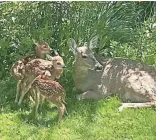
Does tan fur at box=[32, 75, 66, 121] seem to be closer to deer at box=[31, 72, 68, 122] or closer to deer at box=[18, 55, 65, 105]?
deer at box=[31, 72, 68, 122]

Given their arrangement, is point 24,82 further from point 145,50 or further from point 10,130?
point 145,50

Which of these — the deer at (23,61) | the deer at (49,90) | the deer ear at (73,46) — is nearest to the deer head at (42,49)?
the deer at (23,61)

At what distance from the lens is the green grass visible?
20.8 feet

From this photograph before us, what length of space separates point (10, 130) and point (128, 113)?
1482mm

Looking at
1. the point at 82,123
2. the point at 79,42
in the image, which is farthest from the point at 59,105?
the point at 79,42

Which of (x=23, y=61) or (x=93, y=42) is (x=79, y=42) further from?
(x=23, y=61)

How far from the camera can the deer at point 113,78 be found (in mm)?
7152

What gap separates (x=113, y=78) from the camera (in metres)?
7.48

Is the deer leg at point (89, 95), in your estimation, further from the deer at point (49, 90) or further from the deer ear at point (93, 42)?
the deer at point (49, 90)

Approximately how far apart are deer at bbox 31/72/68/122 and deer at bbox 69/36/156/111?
83 centimetres

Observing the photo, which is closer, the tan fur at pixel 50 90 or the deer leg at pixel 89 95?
the tan fur at pixel 50 90

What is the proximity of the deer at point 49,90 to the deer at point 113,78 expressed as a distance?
83 centimetres

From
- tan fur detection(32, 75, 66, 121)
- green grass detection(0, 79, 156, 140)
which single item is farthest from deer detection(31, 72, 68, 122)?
green grass detection(0, 79, 156, 140)

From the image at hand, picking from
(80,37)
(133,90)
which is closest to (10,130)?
(133,90)
